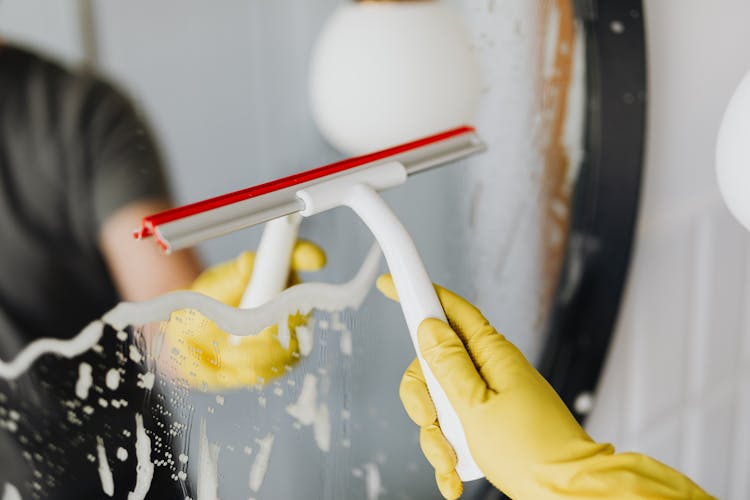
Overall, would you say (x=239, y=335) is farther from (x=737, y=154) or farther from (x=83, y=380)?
(x=737, y=154)

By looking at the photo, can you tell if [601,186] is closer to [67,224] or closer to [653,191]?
[653,191]

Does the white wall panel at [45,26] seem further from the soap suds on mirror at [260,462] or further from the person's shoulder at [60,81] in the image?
the soap suds on mirror at [260,462]

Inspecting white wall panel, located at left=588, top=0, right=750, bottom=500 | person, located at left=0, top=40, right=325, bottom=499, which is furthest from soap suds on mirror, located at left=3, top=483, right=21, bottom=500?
Answer: white wall panel, located at left=588, top=0, right=750, bottom=500

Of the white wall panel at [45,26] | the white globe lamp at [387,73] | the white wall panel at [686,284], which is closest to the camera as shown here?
the white wall panel at [45,26]

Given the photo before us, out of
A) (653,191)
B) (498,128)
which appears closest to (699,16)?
(653,191)

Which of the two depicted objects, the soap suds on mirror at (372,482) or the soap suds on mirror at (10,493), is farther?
the soap suds on mirror at (372,482)

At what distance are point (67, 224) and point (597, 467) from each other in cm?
28

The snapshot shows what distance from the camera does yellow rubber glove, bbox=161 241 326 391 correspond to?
1.49ft

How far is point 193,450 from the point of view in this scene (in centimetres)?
47

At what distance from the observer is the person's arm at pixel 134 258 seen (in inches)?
17.6

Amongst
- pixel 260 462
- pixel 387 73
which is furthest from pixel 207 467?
pixel 387 73

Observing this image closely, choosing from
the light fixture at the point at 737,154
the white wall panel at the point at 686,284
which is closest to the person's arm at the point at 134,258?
the light fixture at the point at 737,154

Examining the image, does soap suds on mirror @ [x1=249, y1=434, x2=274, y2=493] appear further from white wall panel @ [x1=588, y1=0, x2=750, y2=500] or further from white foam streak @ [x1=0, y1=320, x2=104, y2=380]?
white wall panel @ [x1=588, y1=0, x2=750, y2=500]

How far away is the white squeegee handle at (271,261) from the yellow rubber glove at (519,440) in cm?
9
